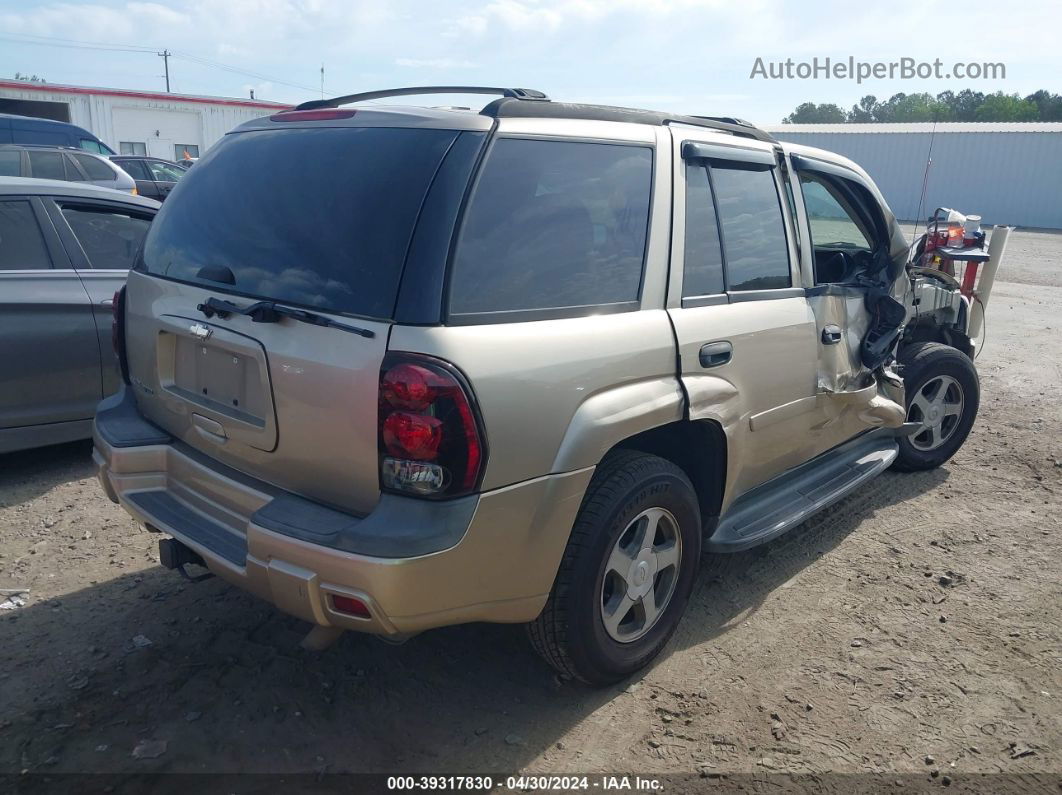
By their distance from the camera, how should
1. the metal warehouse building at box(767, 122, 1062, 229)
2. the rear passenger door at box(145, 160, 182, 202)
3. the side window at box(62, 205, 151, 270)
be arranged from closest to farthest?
the side window at box(62, 205, 151, 270), the rear passenger door at box(145, 160, 182, 202), the metal warehouse building at box(767, 122, 1062, 229)

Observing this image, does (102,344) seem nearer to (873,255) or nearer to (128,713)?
(128,713)

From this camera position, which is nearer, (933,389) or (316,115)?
(316,115)

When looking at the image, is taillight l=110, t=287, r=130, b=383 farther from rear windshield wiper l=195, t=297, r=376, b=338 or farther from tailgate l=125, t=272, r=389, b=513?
rear windshield wiper l=195, t=297, r=376, b=338

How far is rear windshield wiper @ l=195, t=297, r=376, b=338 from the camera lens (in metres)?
2.39

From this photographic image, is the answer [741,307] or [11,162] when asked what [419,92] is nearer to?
[741,307]

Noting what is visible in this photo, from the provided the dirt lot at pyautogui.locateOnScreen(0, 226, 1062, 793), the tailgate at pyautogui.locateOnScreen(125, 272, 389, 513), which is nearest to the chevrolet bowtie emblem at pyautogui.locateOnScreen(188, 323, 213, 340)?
the tailgate at pyautogui.locateOnScreen(125, 272, 389, 513)

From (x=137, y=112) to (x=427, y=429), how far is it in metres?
37.0

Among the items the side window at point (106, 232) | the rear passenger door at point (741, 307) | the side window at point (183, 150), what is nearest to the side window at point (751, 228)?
the rear passenger door at point (741, 307)

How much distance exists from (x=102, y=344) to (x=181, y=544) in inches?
102

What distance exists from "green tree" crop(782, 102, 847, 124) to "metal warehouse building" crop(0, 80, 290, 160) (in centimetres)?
6403

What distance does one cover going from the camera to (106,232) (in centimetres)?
520

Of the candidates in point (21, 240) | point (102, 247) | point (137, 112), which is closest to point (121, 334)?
point (21, 240)

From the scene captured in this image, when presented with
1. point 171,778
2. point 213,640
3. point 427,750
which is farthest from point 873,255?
point 171,778

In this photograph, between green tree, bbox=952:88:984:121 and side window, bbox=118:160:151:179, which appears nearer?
side window, bbox=118:160:151:179
